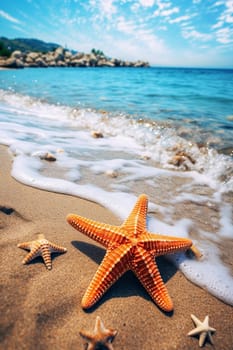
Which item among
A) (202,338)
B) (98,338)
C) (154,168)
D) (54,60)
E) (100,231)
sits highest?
(54,60)

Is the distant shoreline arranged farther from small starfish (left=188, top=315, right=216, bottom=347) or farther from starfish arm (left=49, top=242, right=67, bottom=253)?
small starfish (left=188, top=315, right=216, bottom=347)

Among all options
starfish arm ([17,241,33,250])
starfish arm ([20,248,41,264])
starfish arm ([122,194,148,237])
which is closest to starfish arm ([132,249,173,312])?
starfish arm ([122,194,148,237])

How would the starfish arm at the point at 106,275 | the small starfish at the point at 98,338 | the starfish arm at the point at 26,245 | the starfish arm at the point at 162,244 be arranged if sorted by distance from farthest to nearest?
the starfish arm at the point at 26,245
the starfish arm at the point at 162,244
the starfish arm at the point at 106,275
the small starfish at the point at 98,338

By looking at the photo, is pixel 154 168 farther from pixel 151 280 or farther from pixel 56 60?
pixel 56 60

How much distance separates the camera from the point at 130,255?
2059 millimetres

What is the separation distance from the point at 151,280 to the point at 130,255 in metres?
0.28

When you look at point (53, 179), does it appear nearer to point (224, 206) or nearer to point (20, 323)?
point (20, 323)

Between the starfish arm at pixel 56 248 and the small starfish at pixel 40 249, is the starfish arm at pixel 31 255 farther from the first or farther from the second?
the starfish arm at pixel 56 248

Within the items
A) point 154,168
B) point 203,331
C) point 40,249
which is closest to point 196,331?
point 203,331

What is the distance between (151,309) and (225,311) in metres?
0.72

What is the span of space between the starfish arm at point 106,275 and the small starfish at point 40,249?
0.55 meters

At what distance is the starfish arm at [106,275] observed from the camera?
1.88 m

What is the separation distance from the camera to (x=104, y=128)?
24.6 ft

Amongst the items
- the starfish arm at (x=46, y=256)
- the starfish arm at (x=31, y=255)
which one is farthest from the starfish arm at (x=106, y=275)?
the starfish arm at (x=31, y=255)
